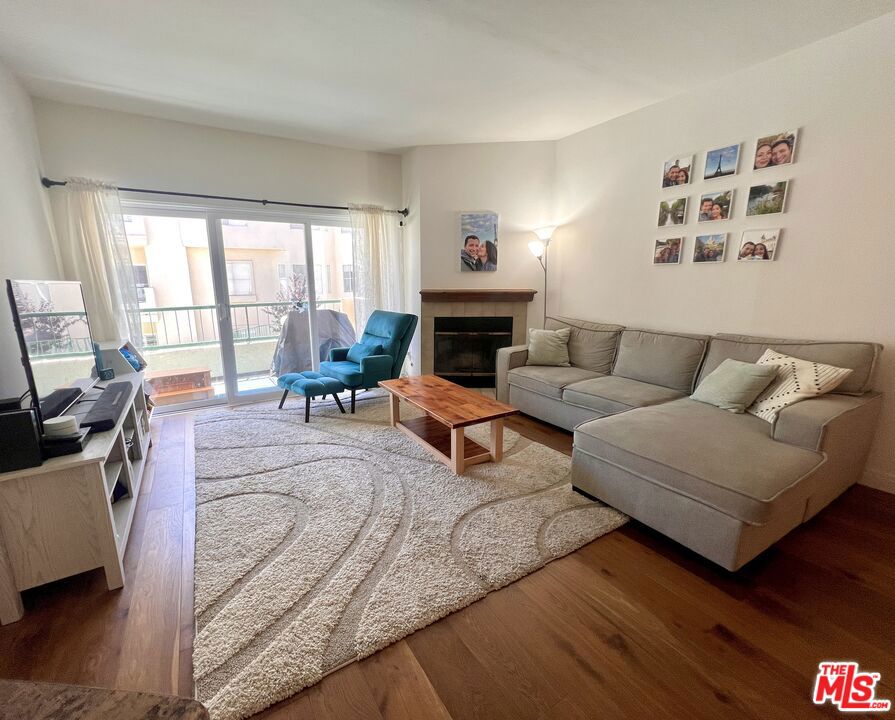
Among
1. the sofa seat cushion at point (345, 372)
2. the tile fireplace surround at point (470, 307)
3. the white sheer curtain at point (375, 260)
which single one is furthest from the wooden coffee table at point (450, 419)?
the white sheer curtain at point (375, 260)

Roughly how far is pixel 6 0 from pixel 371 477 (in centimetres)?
313

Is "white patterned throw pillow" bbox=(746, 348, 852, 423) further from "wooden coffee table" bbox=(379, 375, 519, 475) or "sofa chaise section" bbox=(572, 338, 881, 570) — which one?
"wooden coffee table" bbox=(379, 375, 519, 475)

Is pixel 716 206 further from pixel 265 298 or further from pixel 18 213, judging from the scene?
pixel 18 213

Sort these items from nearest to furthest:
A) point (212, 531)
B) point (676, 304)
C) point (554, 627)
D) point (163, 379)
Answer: point (554, 627), point (212, 531), point (676, 304), point (163, 379)

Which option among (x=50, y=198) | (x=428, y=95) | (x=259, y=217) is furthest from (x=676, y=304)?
(x=50, y=198)

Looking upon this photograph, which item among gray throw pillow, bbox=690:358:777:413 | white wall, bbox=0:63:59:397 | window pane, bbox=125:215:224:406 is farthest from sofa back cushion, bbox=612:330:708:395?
white wall, bbox=0:63:59:397

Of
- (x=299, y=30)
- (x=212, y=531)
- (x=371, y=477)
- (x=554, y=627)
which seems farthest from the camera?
(x=371, y=477)

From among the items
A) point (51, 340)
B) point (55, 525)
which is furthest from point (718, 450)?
point (51, 340)

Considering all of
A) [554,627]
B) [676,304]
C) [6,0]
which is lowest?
[554,627]

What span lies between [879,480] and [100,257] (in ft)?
19.1

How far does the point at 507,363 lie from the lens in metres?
3.73

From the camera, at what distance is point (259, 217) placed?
397cm

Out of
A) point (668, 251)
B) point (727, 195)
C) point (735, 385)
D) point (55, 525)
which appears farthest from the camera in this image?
point (668, 251)

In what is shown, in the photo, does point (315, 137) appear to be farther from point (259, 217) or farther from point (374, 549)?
point (374, 549)
